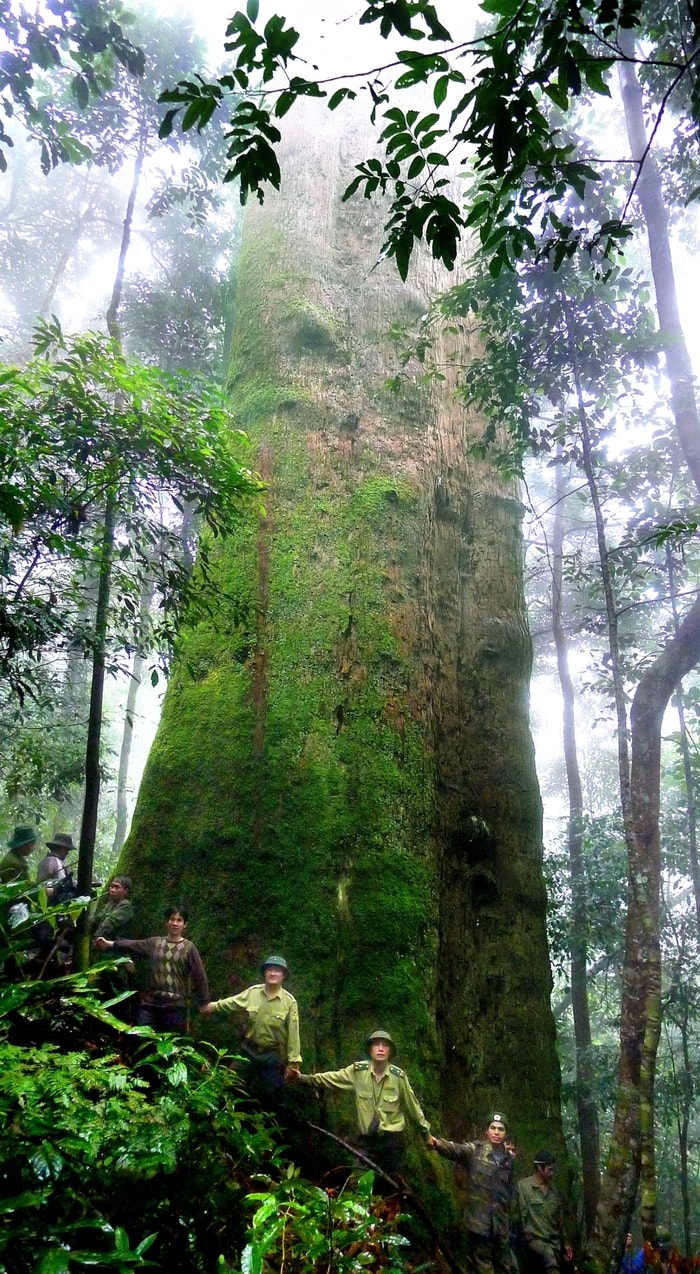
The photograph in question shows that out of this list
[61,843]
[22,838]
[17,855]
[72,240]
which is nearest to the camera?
[22,838]

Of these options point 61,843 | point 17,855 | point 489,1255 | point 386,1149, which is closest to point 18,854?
point 17,855

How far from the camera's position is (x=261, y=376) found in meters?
6.02

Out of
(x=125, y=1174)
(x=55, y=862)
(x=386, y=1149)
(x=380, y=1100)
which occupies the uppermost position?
(x=55, y=862)

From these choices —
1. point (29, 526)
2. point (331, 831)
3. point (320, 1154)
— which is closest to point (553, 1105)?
point (320, 1154)

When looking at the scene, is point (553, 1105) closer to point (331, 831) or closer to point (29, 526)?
point (331, 831)

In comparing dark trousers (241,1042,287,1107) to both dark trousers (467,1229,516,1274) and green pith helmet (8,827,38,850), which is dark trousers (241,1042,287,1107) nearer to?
dark trousers (467,1229,516,1274)

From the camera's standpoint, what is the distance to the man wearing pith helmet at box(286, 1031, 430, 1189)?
3.67 m

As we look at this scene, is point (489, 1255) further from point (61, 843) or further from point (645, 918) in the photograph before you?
point (61, 843)

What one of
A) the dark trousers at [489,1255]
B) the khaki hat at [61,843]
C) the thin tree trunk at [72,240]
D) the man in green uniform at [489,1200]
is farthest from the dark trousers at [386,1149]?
the thin tree trunk at [72,240]

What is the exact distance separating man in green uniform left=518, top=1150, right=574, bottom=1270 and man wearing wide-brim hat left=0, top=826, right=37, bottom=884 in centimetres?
367

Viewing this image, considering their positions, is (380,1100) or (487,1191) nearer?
(380,1100)

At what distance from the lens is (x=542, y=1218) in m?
4.34

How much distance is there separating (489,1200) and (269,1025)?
159 cm

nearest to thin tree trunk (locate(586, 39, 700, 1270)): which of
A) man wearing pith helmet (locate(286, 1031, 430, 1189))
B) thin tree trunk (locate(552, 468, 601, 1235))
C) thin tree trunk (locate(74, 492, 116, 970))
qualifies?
man wearing pith helmet (locate(286, 1031, 430, 1189))
